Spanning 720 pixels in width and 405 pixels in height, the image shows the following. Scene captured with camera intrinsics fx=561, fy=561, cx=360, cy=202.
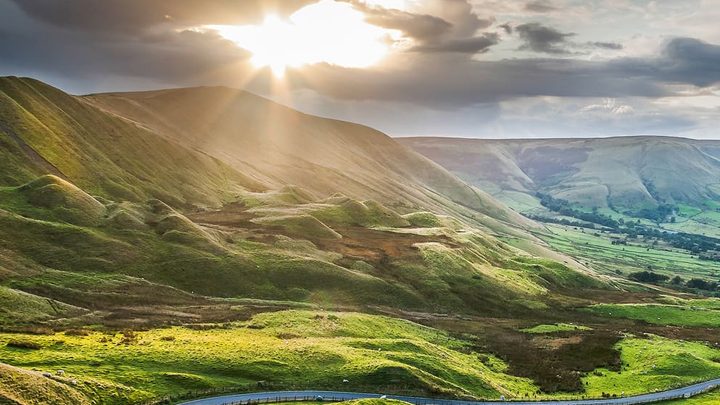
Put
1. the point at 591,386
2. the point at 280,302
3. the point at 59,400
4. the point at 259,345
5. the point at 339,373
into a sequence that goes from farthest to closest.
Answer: the point at 280,302 → the point at 591,386 → the point at 259,345 → the point at 339,373 → the point at 59,400

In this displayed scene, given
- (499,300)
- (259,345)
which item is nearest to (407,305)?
(499,300)

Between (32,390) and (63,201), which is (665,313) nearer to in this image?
(32,390)

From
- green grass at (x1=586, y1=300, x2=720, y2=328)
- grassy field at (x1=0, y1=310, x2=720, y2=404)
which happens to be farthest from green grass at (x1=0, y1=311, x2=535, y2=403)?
green grass at (x1=586, y1=300, x2=720, y2=328)

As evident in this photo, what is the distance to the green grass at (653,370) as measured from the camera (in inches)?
3674

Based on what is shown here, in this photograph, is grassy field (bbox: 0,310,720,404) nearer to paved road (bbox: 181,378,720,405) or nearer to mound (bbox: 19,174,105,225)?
paved road (bbox: 181,378,720,405)

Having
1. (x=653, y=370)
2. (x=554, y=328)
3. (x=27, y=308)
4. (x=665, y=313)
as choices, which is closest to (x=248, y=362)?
(x=27, y=308)

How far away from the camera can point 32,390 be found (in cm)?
5519

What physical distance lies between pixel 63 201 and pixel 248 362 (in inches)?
4825

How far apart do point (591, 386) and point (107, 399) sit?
7527 cm

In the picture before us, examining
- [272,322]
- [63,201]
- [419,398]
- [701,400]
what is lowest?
[701,400]

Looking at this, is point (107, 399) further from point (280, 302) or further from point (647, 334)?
point (647, 334)

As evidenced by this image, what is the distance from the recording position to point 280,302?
460ft

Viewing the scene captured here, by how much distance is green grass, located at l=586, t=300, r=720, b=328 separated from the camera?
165m

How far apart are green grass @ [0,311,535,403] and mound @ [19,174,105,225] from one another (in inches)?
3444
